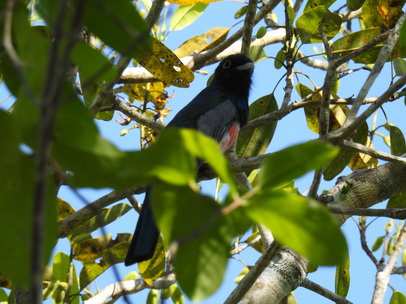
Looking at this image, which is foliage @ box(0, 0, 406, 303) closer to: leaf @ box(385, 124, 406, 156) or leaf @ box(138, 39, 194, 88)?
leaf @ box(138, 39, 194, 88)

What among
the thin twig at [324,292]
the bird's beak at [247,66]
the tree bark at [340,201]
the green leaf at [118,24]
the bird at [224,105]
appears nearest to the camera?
the green leaf at [118,24]

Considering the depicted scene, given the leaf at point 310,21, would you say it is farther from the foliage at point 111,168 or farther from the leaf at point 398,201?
the foliage at point 111,168

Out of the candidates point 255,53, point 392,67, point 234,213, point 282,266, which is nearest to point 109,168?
point 234,213

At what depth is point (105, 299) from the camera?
15.1 feet

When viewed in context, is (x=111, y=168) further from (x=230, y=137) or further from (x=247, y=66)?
(x=247, y=66)

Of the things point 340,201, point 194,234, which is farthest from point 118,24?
point 340,201

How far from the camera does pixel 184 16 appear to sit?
5.87 meters

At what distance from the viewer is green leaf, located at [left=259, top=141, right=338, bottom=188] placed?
1117 mm

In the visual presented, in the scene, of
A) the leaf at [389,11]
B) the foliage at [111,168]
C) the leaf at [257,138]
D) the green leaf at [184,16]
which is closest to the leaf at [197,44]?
the green leaf at [184,16]

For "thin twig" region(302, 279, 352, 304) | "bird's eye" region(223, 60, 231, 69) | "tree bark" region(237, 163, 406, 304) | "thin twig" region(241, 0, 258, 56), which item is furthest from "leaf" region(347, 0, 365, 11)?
"thin twig" region(302, 279, 352, 304)

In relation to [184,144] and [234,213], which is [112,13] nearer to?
[184,144]

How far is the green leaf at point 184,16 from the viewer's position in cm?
576

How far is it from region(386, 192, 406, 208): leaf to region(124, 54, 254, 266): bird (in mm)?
1194

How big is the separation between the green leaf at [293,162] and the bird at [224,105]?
3.46 m
